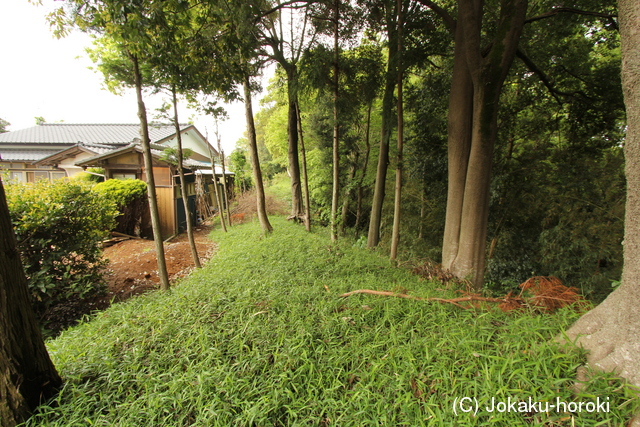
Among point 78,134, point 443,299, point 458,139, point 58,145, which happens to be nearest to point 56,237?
point 443,299

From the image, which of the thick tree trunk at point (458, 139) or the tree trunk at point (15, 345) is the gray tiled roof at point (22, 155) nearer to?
the tree trunk at point (15, 345)

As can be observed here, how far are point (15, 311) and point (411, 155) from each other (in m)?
7.64

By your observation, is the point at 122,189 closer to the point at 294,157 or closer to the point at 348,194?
the point at 294,157

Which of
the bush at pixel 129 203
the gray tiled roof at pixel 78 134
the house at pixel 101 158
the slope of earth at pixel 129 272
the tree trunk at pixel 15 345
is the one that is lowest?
the slope of earth at pixel 129 272

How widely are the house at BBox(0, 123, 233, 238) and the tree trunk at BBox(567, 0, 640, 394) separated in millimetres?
5713

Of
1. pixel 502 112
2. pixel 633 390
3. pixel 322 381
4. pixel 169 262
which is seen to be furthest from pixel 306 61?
pixel 633 390

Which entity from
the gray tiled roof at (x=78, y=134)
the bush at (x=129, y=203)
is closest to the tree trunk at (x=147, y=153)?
the bush at (x=129, y=203)

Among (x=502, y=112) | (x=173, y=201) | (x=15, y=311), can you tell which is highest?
(x=502, y=112)

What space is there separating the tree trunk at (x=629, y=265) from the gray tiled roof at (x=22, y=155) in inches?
730

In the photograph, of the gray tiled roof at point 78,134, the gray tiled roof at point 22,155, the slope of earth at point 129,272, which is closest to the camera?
the slope of earth at point 129,272

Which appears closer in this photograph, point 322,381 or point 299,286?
point 322,381

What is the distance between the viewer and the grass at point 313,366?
4.59ft

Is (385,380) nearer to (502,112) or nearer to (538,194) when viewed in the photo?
(538,194)

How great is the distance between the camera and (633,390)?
4.07 ft
